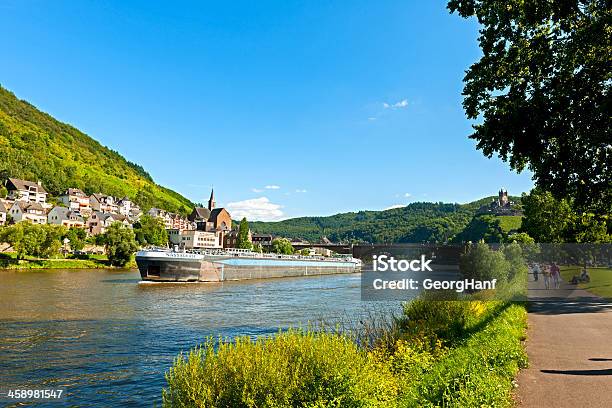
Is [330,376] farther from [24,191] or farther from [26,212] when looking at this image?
[24,191]

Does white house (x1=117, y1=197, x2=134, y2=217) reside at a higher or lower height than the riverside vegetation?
higher

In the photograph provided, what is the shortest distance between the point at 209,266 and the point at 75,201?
11121 centimetres

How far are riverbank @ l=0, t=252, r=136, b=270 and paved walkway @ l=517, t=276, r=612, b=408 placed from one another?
71.7 meters

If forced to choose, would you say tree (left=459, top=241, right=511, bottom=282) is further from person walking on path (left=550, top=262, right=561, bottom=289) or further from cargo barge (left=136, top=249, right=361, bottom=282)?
cargo barge (left=136, top=249, right=361, bottom=282)

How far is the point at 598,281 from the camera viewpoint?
124ft

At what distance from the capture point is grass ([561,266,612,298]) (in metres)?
31.4

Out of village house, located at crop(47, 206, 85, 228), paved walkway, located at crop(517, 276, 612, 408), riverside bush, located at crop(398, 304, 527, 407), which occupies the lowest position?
paved walkway, located at crop(517, 276, 612, 408)

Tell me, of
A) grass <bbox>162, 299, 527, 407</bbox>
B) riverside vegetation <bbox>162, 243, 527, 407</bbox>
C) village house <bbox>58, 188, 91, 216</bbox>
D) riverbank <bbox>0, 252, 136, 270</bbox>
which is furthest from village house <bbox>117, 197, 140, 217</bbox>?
grass <bbox>162, 299, 527, 407</bbox>

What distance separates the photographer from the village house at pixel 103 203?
162875 mm

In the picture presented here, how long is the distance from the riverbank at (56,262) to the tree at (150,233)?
35.4 meters

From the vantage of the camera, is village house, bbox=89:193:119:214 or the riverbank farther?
village house, bbox=89:193:119:214

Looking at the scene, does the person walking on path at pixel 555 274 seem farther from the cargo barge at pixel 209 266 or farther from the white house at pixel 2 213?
the white house at pixel 2 213

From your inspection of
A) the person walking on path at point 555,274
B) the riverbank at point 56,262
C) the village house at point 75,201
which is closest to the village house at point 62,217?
the village house at point 75,201

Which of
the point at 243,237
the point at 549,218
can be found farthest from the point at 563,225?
the point at 243,237
